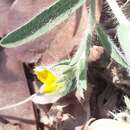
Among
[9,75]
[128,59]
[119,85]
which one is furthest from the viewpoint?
[9,75]

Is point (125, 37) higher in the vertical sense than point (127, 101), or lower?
higher

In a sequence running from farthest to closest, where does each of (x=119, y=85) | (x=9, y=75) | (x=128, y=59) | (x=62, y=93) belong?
(x=9, y=75), (x=119, y=85), (x=62, y=93), (x=128, y=59)

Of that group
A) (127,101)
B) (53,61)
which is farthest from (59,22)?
(127,101)

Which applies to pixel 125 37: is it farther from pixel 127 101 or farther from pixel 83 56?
pixel 127 101

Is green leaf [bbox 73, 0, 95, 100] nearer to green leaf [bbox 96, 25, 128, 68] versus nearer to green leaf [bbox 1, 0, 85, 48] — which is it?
green leaf [bbox 96, 25, 128, 68]

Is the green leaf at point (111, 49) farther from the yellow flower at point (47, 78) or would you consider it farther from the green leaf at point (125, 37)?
the yellow flower at point (47, 78)

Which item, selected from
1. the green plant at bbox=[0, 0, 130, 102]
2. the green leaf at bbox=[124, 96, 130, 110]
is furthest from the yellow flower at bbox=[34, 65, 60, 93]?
the green leaf at bbox=[124, 96, 130, 110]

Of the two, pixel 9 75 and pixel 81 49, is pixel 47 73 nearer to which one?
pixel 81 49

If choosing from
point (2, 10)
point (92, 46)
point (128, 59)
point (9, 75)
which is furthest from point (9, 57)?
point (128, 59)
